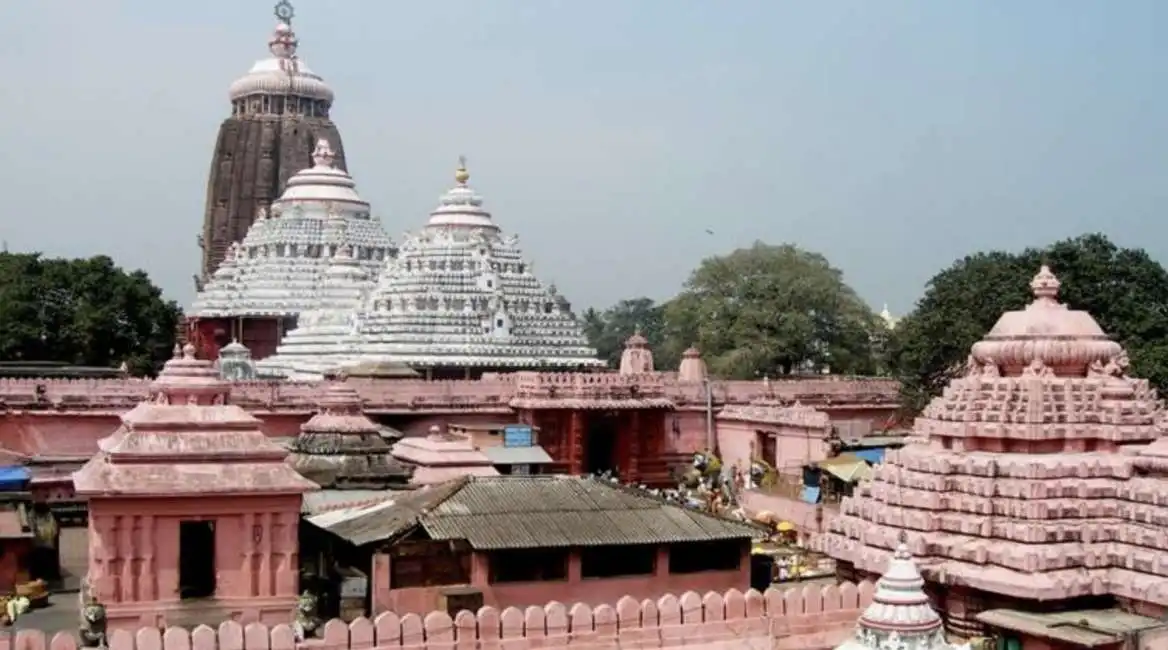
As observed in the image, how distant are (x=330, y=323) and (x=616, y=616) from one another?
33167mm

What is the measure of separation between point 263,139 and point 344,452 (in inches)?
1570

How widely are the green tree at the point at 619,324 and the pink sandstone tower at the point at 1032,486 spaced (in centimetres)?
7760

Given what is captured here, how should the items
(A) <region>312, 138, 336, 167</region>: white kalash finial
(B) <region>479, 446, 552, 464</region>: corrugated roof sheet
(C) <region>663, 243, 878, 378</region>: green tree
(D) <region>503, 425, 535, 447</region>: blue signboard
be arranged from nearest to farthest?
1. (B) <region>479, 446, 552, 464</region>: corrugated roof sheet
2. (D) <region>503, 425, 535, 447</region>: blue signboard
3. (C) <region>663, 243, 878, 378</region>: green tree
4. (A) <region>312, 138, 336, 167</region>: white kalash finial

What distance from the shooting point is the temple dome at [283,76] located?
216ft

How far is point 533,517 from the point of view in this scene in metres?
19.7

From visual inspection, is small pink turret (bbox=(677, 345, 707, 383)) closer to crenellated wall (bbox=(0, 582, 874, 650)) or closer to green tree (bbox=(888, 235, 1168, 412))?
green tree (bbox=(888, 235, 1168, 412))

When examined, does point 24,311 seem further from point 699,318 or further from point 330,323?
point 699,318

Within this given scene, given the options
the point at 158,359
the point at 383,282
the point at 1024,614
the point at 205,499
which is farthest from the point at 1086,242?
the point at 158,359

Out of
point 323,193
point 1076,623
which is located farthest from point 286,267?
point 1076,623

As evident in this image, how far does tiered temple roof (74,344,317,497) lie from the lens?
1894cm

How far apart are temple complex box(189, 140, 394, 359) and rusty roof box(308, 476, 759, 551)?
31623mm

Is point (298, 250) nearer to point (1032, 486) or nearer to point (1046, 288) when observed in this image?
point (1046, 288)

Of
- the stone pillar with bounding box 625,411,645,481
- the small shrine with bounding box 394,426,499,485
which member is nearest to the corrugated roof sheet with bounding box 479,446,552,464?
the small shrine with bounding box 394,426,499,485

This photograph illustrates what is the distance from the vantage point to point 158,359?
57.0 meters
